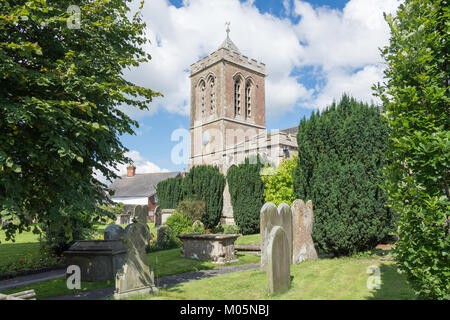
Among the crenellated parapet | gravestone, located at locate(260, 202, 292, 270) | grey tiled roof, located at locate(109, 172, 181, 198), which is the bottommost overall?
gravestone, located at locate(260, 202, 292, 270)

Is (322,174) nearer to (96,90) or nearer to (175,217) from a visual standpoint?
(96,90)

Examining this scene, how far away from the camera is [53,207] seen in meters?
5.17

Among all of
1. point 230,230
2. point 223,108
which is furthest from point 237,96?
point 230,230

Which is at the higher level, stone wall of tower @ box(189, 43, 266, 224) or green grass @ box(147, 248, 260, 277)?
stone wall of tower @ box(189, 43, 266, 224)

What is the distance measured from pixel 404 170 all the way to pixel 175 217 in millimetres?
14770

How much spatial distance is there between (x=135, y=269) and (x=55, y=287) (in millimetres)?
2898

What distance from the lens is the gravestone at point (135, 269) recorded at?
21.1ft

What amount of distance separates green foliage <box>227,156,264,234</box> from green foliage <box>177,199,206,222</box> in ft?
8.17

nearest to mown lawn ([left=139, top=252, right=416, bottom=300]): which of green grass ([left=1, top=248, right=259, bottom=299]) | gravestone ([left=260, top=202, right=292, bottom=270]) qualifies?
gravestone ([left=260, top=202, right=292, bottom=270])

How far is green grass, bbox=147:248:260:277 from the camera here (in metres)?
9.41

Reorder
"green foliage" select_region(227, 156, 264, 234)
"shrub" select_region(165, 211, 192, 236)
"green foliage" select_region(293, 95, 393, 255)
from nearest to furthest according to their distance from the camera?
"green foliage" select_region(293, 95, 393, 255), "shrub" select_region(165, 211, 192, 236), "green foliage" select_region(227, 156, 264, 234)

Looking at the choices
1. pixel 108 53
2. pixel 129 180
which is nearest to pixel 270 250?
pixel 108 53

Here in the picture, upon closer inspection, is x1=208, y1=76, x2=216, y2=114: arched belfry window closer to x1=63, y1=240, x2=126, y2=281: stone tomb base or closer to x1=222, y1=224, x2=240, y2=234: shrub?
x1=222, y1=224, x2=240, y2=234: shrub

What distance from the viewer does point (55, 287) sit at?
787 centimetres
